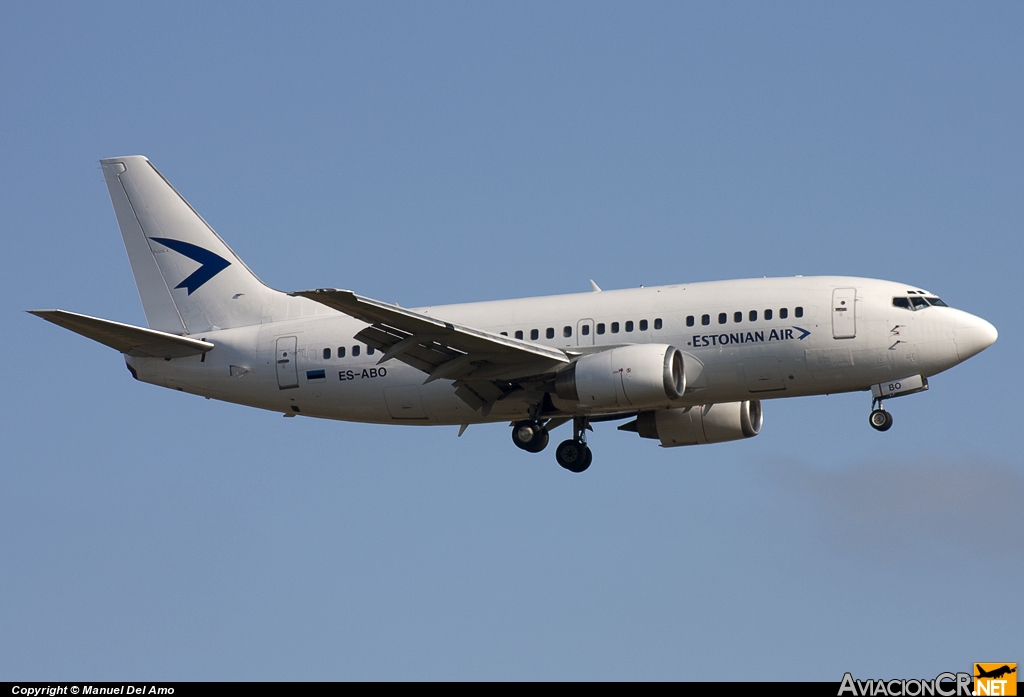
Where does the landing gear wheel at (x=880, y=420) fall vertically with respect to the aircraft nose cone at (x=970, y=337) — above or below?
below

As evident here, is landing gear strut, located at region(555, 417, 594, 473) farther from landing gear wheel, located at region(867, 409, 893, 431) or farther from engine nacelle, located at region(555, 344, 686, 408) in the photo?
landing gear wheel, located at region(867, 409, 893, 431)

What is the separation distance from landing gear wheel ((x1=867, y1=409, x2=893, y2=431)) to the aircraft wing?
8901 mm

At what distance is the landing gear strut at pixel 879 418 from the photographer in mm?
45656

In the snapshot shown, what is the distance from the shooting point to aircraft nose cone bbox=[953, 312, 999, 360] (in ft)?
147

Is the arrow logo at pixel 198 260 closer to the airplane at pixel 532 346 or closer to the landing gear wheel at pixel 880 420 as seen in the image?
the airplane at pixel 532 346

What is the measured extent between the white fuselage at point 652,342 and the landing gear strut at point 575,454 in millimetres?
1854

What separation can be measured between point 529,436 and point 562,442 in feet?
6.41

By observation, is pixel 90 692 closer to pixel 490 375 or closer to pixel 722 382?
pixel 490 375

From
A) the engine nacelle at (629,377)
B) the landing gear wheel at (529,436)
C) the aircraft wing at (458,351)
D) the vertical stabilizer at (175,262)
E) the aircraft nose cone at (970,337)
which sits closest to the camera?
the aircraft wing at (458,351)

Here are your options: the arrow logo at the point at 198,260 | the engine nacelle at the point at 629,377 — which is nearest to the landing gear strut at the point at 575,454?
the engine nacelle at the point at 629,377

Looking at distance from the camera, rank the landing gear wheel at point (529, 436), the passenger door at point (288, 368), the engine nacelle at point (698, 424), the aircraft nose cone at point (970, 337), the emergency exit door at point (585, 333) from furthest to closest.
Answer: the engine nacelle at point (698, 424) < the passenger door at point (288, 368) < the landing gear wheel at point (529, 436) < the emergency exit door at point (585, 333) < the aircraft nose cone at point (970, 337)

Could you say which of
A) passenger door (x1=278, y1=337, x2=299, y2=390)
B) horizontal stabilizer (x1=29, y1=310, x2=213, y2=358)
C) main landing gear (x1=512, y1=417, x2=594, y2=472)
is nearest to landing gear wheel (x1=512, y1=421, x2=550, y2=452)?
main landing gear (x1=512, y1=417, x2=594, y2=472)

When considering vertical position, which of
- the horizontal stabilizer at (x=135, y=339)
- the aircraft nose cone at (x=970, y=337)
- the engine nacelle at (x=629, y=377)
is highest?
the horizontal stabilizer at (x=135, y=339)

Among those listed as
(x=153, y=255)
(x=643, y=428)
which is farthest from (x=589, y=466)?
(x=153, y=255)
